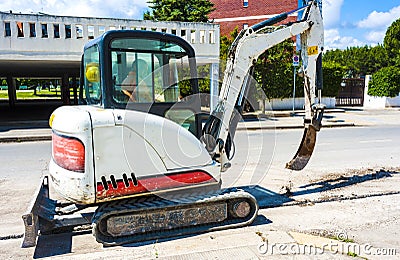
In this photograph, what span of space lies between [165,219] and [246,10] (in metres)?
40.7

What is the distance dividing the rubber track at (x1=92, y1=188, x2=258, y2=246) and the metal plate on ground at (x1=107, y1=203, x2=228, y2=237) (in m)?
0.06

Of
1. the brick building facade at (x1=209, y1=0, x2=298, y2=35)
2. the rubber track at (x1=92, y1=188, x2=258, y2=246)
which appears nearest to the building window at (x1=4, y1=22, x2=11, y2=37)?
the rubber track at (x1=92, y1=188, x2=258, y2=246)

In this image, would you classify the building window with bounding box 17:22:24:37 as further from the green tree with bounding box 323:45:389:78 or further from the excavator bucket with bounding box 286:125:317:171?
the green tree with bounding box 323:45:389:78

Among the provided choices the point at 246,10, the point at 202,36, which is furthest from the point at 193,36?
the point at 246,10

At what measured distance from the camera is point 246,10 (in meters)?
41.6

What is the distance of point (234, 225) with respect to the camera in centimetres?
464

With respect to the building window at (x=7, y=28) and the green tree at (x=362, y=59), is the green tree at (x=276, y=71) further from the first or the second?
the green tree at (x=362, y=59)

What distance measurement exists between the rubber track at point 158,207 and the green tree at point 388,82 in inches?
959

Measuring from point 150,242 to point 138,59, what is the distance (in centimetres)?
227

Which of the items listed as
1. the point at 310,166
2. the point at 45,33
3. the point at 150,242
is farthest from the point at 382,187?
the point at 45,33

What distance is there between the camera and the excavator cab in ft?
13.6

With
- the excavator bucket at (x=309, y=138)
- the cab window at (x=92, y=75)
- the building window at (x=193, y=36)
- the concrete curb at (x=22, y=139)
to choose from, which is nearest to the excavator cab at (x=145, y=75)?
the cab window at (x=92, y=75)

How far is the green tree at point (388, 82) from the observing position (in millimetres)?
24875

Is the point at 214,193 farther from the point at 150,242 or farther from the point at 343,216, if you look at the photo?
the point at 343,216
